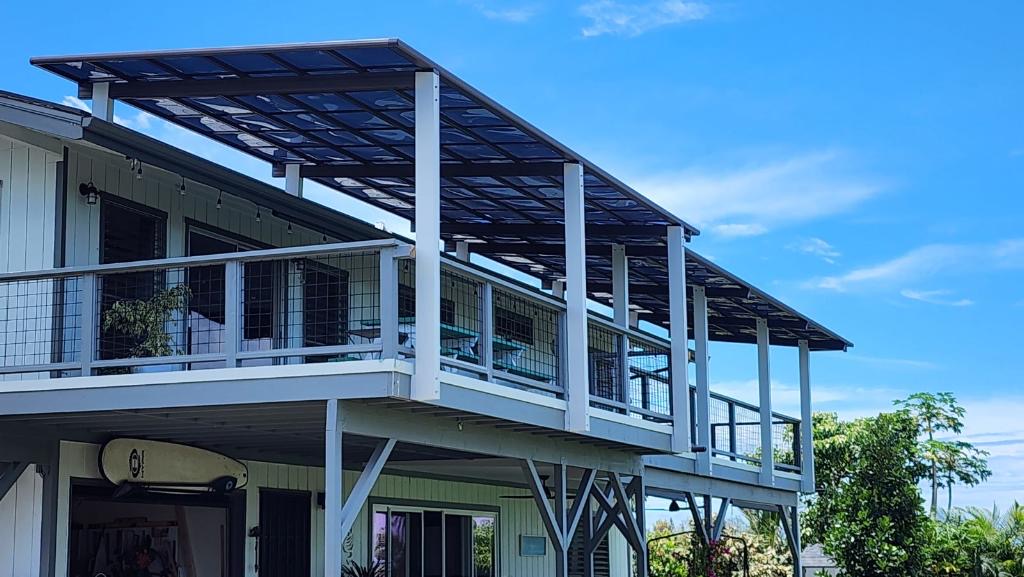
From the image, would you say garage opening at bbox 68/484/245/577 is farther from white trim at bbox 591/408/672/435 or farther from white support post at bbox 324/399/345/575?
white trim at bbox 591/408/672/435

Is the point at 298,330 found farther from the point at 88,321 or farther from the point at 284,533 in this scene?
the point at 88,321

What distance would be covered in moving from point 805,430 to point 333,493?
46.2 ft

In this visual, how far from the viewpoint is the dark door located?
15.1 m

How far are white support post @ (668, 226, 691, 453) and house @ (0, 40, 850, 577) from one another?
0.12 feet

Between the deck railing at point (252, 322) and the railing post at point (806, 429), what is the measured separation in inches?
225

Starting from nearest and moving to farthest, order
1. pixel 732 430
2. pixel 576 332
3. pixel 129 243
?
pixel 129 243 → pixel 576 332 → pixel 732 430

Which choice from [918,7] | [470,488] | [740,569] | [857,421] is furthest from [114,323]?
[918,7]

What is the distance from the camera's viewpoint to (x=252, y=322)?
14914mm

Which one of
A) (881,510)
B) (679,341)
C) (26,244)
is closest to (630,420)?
(679,341)

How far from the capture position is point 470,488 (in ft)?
65.2

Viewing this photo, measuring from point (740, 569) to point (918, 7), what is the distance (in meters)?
46.6

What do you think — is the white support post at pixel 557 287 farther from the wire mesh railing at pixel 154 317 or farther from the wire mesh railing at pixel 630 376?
the wire mesh railing at pixel 154 317

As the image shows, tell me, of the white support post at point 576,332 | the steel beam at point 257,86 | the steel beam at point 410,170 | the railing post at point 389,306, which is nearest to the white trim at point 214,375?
the railing post at point 389,306

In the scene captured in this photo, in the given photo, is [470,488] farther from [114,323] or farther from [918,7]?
[918,7]
